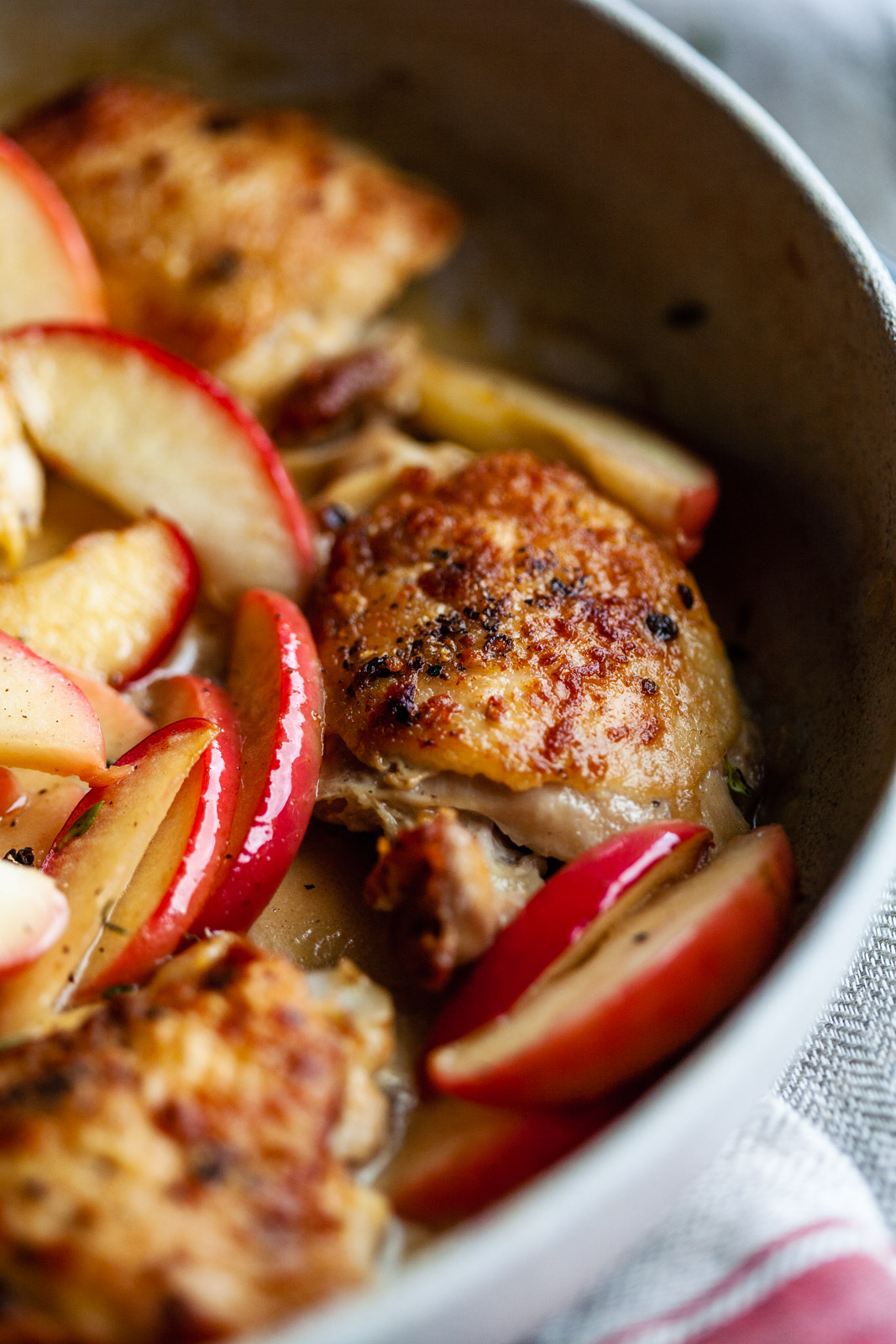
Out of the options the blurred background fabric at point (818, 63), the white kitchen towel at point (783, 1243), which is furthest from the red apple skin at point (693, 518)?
the blurred background fabric at point (818, 63)

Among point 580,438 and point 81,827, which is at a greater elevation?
point 580,438

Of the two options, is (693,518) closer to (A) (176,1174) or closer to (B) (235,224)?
(B) (235,224)

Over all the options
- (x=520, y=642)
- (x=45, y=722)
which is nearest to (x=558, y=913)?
(x=520, y=642)

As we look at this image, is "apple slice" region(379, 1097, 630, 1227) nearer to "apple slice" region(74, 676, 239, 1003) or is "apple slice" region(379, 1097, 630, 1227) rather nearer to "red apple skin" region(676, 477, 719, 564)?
"apple slice" region(74, 676, 239, 1003)

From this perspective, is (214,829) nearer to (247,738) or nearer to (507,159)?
(247,738)

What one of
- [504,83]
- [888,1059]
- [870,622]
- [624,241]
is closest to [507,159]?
[504,83]

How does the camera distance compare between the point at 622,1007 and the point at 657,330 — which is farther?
the point at 657,330

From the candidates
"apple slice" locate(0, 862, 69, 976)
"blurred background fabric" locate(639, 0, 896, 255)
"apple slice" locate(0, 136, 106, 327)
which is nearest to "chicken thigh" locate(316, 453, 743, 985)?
"apple slice" locate(0, 862, 69, 976)
